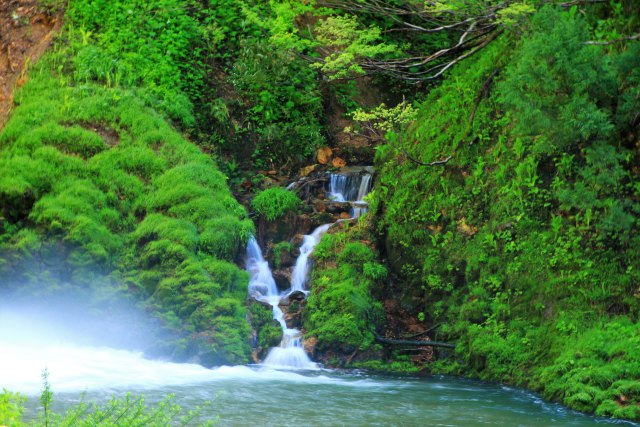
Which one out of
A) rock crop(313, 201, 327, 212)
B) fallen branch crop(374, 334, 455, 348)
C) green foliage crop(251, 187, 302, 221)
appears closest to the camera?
fallen branch crop(374, 334, 455, 348)

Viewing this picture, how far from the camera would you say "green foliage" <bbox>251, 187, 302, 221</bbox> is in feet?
50.3

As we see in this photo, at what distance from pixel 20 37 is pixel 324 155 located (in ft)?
25.7

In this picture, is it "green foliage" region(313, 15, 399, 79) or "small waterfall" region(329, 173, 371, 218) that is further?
"small waterfall" region(329, 173, 371, 218)

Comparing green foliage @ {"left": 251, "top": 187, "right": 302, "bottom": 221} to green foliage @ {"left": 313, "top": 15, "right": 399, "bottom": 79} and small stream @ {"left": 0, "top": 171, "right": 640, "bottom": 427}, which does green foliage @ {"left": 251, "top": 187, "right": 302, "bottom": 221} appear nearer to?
green foliage @ {"left": 313, "top": 15, "right": 399, "bottom": 79}

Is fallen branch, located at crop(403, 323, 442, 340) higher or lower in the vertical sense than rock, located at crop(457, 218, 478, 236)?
lower

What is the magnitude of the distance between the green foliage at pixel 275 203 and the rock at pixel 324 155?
240 centimetres

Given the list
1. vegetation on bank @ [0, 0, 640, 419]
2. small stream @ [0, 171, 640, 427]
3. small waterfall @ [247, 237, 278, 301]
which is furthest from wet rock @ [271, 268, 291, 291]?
small stream @ [0, 171, 640, 427]

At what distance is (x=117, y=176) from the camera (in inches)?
575

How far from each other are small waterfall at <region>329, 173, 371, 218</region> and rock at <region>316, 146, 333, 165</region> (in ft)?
5.00

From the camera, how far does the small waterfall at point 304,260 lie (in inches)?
561

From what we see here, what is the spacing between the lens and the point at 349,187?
640 inches

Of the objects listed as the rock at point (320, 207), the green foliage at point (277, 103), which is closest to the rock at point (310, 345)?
the rock at point (320, 207)

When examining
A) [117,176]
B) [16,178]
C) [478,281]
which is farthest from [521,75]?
[16,178]

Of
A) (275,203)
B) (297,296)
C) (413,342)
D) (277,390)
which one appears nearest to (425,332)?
(413,342)
